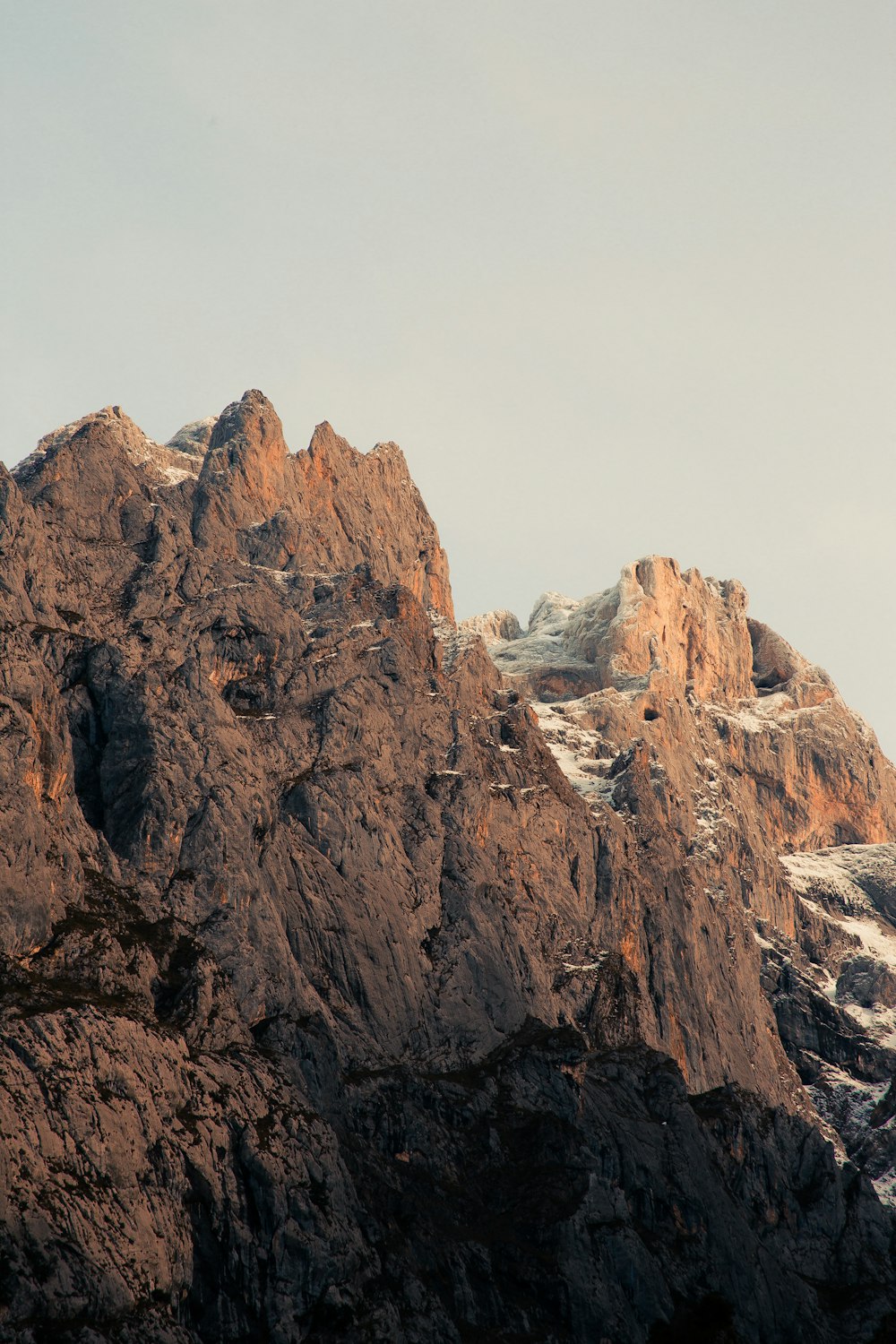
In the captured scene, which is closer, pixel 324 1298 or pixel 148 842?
pixel 324 1298

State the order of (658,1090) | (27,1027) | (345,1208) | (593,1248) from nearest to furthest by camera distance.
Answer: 1. (27,1027)
2. (345,1208)
3. (593,1248)
4. (658,1090)

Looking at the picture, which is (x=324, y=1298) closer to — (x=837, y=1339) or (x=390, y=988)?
(x=390, y=988)

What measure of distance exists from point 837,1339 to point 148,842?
83.7m

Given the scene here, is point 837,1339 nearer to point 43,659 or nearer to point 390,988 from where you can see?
point 390,988

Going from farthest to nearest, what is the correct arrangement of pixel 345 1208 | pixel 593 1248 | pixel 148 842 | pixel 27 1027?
pixel 148 842 < pixel 593 1248 < pixel 345 1208 < pixel 27 1027

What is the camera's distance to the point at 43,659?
194500 mm

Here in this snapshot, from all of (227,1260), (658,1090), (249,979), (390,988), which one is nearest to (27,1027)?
(227,1260)

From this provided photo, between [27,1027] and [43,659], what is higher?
[43,659]

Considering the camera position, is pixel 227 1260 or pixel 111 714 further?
pixel 111 714

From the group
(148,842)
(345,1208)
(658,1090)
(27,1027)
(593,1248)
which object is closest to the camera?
(27,1027)

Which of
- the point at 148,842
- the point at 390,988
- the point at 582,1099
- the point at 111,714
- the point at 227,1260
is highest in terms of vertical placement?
the point at 111,714

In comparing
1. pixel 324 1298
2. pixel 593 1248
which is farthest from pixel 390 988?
pixel 324 1298

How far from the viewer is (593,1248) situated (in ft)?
553

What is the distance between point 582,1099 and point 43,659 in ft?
232
